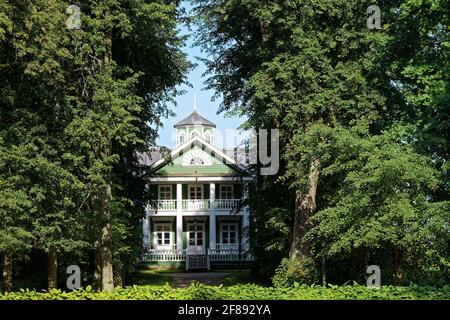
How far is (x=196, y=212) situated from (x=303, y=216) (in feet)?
74.4

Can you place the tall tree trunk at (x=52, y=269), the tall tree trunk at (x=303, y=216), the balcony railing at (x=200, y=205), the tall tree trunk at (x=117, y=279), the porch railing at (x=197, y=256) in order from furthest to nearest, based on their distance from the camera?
1. the balcony railing at (x=200, y=205)
2. the porch railing at (x=197, y=256)
3. the tall tree trunk at (x=117, y=279)
4. the tall tree trunk at (x=303, y=216)
5. the tall tree trunk at (x=52, y=269)

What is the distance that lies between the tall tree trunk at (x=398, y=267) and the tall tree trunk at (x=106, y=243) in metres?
8.62

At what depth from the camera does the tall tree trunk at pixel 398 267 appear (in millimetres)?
16844

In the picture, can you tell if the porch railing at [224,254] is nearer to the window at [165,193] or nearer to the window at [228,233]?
the window at [228,233]

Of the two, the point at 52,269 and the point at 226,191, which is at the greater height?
the point at 226,191

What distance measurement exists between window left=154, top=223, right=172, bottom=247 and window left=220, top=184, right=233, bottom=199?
4169 mm

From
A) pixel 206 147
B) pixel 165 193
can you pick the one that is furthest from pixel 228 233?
pixel 206 147

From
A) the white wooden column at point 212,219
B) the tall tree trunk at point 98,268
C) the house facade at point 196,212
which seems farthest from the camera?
the white wooden column at point 212,219

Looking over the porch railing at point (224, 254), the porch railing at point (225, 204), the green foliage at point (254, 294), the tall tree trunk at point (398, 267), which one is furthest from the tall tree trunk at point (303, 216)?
the porch railing at point (225, 204)

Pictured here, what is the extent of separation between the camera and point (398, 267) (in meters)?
17.0

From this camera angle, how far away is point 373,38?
1995 cm

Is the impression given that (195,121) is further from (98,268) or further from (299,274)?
(299,274)

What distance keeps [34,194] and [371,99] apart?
1038 centimetres

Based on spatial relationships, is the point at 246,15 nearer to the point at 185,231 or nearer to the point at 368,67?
the point at 368,67
